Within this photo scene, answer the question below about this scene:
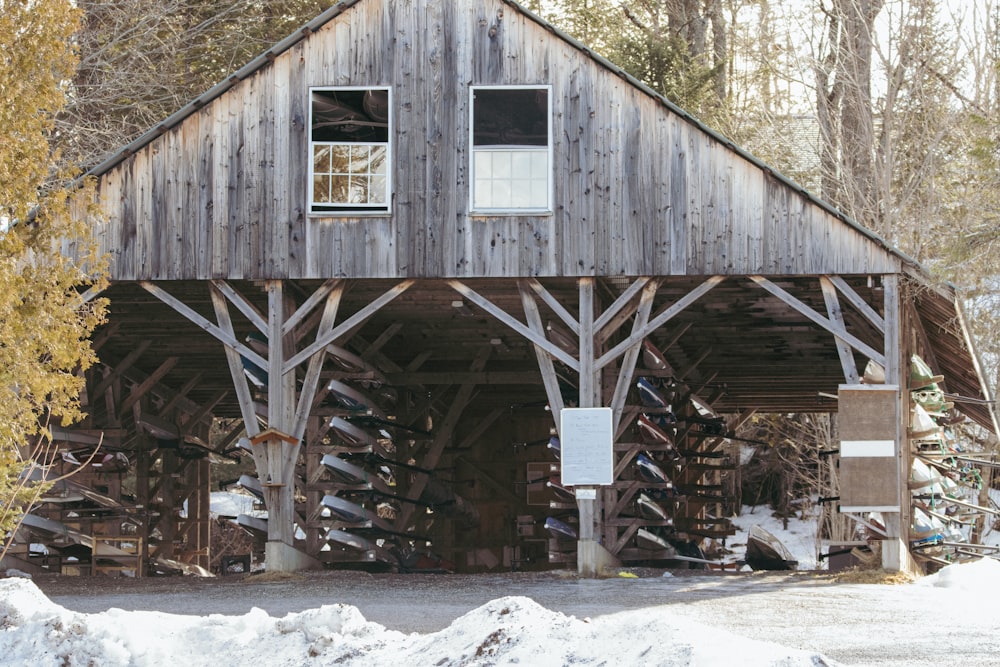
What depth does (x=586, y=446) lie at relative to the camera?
17484 millimetres

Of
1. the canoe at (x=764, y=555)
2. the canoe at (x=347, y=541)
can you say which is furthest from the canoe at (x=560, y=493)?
the canoe at (x=764, y=555)

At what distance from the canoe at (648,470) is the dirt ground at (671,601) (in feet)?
6.19

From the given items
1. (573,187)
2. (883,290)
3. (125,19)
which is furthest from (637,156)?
(125,19)

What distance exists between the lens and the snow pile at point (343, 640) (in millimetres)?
9031

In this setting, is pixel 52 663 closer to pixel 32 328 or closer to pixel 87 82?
pixel 32 328

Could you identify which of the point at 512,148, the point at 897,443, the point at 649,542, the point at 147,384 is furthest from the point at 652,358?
the point at 147,384

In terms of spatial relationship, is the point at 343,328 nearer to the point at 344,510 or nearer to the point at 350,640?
the point at 344,510

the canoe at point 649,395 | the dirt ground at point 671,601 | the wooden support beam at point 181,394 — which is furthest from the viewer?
the wooden support beam at point 181,394

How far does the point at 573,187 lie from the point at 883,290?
364 centimetres

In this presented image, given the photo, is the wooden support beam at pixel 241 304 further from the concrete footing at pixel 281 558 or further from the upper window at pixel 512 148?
the upper window at pixel 512 148

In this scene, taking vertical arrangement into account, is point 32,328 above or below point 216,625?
above

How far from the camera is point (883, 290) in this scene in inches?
690

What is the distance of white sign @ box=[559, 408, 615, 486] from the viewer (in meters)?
17.4

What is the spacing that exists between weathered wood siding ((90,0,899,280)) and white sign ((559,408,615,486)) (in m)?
1.60
